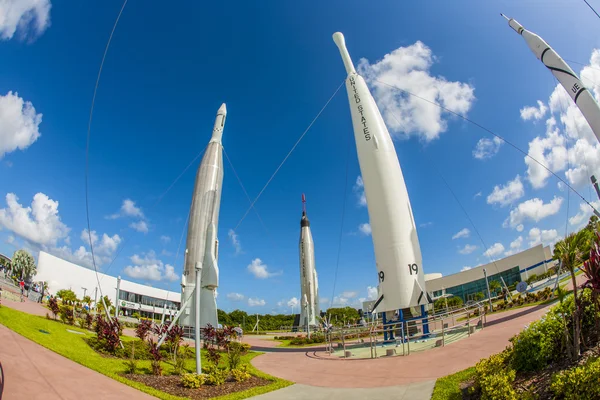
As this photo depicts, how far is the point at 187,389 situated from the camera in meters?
8.95

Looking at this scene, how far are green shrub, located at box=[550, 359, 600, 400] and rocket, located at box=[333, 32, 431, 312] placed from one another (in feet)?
38.1

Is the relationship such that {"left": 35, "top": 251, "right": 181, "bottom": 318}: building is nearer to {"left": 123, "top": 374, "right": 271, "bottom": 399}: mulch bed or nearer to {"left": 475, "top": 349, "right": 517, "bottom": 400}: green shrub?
{"left": 123, "top": 374, "right": 271, "bottom": 399}: mulch bed

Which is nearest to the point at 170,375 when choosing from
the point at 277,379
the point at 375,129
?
the point at 277,379

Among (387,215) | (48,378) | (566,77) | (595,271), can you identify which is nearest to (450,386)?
(595,271)

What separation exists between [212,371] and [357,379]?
183 inches

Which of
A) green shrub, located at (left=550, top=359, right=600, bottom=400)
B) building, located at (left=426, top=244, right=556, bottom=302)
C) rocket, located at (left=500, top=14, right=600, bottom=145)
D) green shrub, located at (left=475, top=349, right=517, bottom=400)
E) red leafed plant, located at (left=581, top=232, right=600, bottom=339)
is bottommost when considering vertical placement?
building, located at (left=426, top=244, right=556, bottom=302)

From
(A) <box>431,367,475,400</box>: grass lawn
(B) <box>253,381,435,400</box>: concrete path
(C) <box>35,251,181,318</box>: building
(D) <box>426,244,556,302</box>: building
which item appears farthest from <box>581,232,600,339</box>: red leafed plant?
(D) <box>426,244,556,302</box>: building

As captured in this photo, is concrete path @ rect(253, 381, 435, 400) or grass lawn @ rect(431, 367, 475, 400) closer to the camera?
grass lawn @ rect(431, 367, 475, 400)

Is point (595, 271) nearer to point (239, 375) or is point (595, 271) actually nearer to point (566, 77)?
point (239, 375)

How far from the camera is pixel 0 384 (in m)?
6.38

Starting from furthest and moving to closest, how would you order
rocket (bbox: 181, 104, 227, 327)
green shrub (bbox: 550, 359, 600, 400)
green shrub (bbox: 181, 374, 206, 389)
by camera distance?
rocket (bbox: 181, 104, 227, 327), green shrub (bbox: 181, 374, 206, 389), green shrub (bbox: 550, 359, 600, 400)

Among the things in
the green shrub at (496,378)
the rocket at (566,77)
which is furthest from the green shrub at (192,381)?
the rocket at (566,77)

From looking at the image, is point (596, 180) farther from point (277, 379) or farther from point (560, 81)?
point (277, 379)

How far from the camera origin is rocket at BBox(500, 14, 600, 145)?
15.2m
